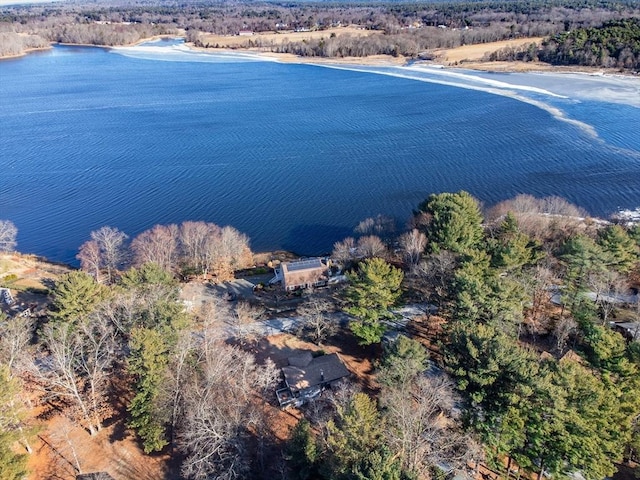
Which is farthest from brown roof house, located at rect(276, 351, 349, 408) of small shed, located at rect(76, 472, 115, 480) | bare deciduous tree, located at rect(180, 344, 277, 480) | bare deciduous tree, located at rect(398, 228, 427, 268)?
bare deciduous tree, located at rect(398, 228, 427, 268)

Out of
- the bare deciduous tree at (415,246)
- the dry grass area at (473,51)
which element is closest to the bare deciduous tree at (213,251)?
the bare deciduous tree at (415,246)

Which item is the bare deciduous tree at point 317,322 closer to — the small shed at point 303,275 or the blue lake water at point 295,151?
the small shed at point 303,275

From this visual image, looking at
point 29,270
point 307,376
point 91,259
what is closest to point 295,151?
point 91,259

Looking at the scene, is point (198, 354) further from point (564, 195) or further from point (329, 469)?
point (564, 195)

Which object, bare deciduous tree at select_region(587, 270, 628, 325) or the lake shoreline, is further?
the lake shoreline

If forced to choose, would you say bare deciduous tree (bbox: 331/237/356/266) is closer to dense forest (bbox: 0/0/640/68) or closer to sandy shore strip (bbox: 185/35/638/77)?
sandy shore strip (bbox: 185/35/638/77)

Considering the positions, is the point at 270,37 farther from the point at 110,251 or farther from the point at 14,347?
the point at 14,347
